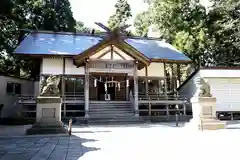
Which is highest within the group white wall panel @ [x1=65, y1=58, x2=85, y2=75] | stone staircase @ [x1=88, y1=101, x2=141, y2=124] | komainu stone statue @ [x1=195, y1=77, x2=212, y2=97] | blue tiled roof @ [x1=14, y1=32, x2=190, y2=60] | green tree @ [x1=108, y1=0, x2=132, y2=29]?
green tree @ [x1=108, y1=0, x2=132, y2=29]

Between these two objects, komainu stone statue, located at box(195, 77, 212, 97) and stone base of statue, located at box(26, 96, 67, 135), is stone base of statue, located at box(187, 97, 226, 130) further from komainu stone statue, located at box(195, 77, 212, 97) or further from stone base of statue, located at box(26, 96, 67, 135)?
stone base of statue, located at box(26, 96, 67, 135)

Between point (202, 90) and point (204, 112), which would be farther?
point (202, 90)

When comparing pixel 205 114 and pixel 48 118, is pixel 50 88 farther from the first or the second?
pixel 205 114

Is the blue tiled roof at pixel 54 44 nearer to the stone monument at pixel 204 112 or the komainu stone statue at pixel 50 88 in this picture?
the komainu stone statue at pixel 50 88

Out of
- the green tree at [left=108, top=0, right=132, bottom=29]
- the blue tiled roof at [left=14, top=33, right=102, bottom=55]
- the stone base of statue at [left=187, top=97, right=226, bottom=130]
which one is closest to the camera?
the stone base of statue at [left=187, top=97, right=226, bottom=130]

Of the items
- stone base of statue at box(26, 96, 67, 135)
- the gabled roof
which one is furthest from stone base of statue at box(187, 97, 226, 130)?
the gabled roof

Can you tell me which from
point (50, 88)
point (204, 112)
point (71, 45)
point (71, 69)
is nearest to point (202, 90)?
point (204, 112)

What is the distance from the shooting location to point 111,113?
1692 cm

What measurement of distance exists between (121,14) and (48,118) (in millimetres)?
28171

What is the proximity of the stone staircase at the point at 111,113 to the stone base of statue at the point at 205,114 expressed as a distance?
5671mm

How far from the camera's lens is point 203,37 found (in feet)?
75.2

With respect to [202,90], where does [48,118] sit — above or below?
below

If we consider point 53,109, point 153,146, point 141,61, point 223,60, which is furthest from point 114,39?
point 223,60

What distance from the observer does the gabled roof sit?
1839cm
